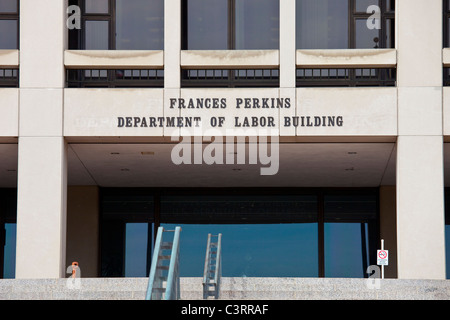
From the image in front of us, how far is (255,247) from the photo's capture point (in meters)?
27.1

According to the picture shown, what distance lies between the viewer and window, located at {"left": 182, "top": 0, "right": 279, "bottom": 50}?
20.7 meters

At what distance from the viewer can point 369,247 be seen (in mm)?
27219

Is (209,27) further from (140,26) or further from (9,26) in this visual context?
(9,26)

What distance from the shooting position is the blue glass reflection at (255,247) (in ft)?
88.7

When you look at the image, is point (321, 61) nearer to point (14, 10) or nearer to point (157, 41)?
point (157, 41)

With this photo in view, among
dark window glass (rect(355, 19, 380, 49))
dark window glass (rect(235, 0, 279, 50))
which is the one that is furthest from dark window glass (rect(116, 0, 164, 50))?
dark window glass (rect(355, 19, 380, 49))

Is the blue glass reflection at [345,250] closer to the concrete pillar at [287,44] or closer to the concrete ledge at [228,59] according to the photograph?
the concrete pillar at [287,44]

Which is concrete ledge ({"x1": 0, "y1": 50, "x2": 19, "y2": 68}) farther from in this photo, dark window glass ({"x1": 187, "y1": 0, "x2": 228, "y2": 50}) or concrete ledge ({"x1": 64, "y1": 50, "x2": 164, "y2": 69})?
dark window glass ({"x1": 187, "y1": 0, "x2": 228, "y2": 50})

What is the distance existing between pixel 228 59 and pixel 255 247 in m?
9.24

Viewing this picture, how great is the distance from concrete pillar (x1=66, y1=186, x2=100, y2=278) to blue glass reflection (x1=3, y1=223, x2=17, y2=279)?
2.03 m

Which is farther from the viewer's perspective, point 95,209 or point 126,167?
point 95,209

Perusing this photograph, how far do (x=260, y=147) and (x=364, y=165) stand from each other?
3794 mm

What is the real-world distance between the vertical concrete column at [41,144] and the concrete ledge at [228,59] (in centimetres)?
294
